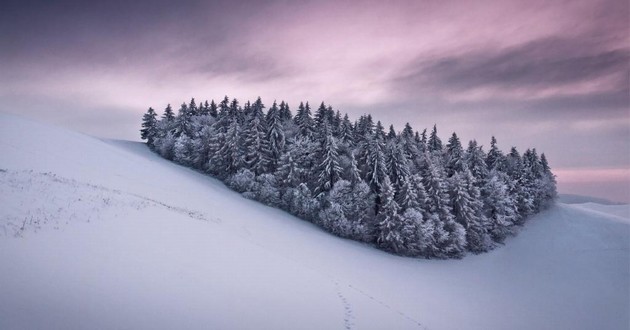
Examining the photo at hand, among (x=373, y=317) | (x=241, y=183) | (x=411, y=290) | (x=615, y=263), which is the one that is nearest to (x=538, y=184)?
(x=615, y=263)

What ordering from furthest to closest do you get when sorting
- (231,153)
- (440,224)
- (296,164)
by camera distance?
(231,153), (296,164), (440,224)

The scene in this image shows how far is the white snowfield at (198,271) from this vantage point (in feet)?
32.1

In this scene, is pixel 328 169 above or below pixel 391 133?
below

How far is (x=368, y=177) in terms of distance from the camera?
160ft

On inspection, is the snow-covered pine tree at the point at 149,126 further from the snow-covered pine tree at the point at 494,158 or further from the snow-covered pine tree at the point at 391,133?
the snow-covered pine tree at the point at 494,158

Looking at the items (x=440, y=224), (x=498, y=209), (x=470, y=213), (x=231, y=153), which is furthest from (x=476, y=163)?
(x=231, y=153)

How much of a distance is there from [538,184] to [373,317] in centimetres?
6691

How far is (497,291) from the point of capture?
34219 mm

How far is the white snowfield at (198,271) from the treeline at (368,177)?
413 cm

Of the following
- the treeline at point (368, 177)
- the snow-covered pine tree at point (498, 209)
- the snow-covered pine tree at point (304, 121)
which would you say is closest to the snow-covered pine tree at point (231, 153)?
the treeline at point (368, 177)

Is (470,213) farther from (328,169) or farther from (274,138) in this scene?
(274,138)

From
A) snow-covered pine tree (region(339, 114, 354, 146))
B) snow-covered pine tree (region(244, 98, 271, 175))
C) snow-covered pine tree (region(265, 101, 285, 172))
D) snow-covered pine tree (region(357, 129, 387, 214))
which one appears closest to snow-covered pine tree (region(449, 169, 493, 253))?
snow-covered pine tree (region(357, 129, 387, 214))

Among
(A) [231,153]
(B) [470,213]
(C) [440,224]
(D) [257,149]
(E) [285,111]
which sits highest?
(E) [285,111]

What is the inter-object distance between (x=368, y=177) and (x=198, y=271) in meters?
37.6
